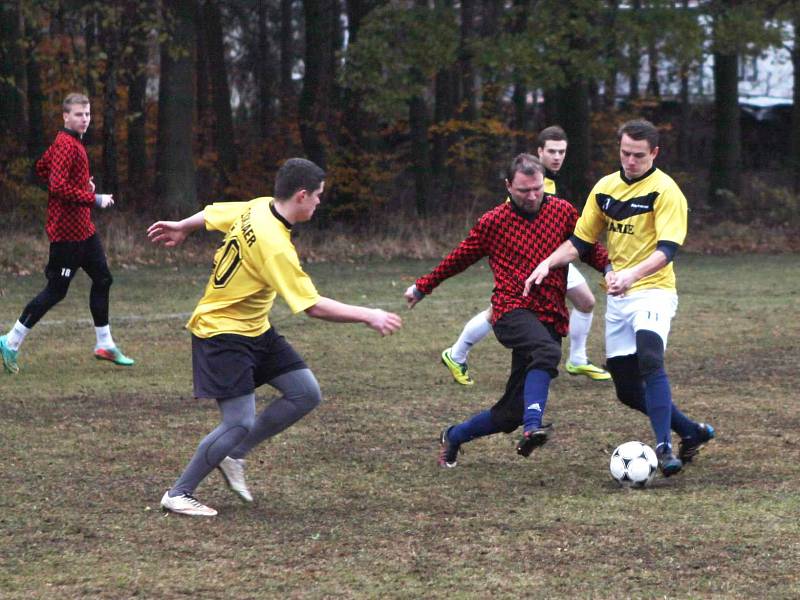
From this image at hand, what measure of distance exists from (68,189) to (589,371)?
4217 mm

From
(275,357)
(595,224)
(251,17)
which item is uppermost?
(251,17)

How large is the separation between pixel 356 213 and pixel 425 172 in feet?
10.6

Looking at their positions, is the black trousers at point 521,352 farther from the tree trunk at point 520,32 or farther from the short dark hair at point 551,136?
the tree trunk at point 520,32

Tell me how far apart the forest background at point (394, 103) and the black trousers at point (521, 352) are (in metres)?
12.9

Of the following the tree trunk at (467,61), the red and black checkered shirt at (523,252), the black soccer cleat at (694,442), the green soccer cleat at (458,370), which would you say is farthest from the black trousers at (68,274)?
the tree trunk at (467,61)

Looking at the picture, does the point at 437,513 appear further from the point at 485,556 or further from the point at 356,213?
the point at 356,213

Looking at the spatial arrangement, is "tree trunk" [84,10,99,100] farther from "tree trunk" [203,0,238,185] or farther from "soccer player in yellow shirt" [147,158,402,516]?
"soccer player in yellow shirt" [147,158,402,516]

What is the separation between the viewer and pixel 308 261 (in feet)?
68.3

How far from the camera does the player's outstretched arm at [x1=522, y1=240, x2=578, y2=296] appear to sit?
22.1 ft

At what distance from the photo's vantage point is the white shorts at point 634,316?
6.94 m

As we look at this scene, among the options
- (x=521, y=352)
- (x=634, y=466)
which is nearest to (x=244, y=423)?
(x=521, y=352)

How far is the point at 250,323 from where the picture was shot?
612cm

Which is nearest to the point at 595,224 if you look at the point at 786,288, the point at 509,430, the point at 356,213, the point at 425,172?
the point at 509,430

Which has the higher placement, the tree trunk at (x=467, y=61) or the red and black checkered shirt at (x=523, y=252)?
the tree trunk at (x=467, y=61)
